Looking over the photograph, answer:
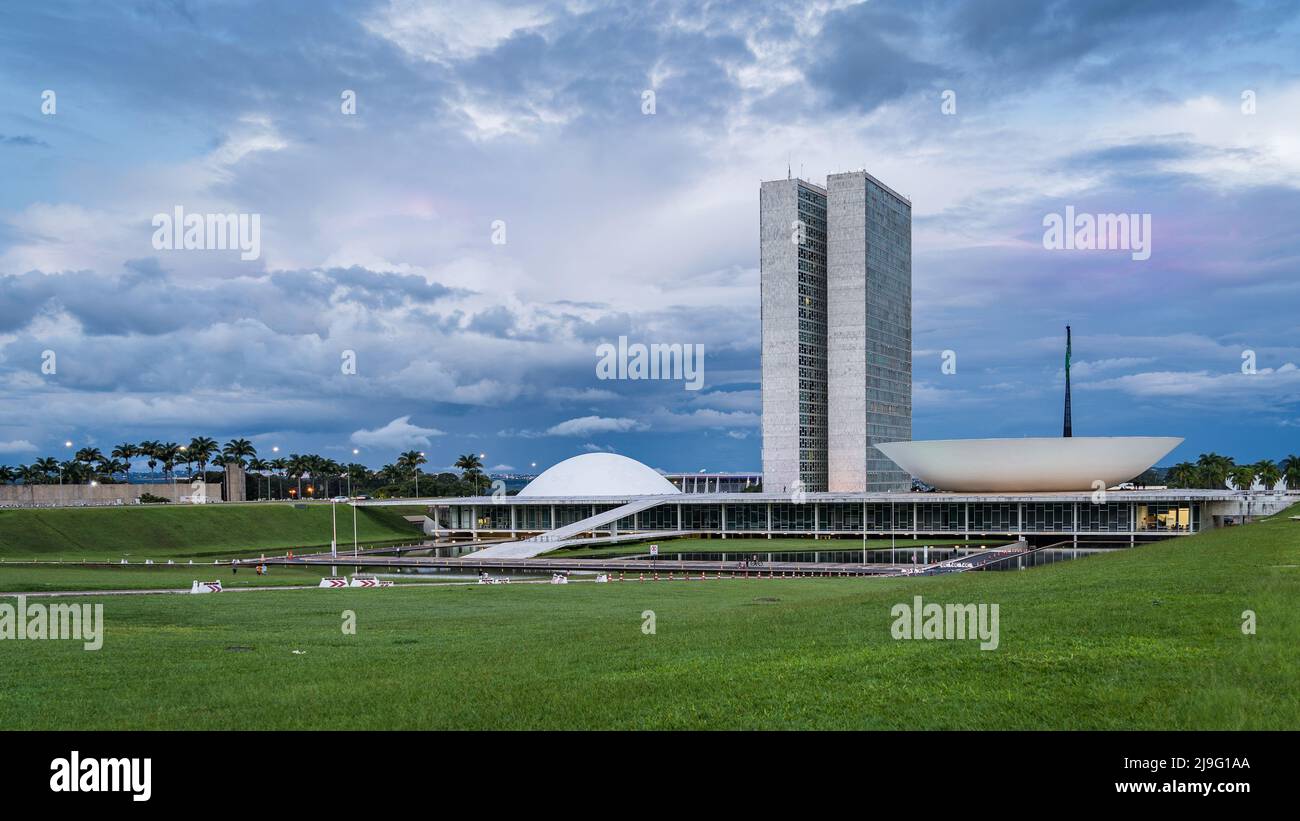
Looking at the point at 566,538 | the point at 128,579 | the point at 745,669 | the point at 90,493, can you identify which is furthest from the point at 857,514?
the point at 90,493

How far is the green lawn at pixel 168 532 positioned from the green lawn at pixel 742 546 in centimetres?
2899

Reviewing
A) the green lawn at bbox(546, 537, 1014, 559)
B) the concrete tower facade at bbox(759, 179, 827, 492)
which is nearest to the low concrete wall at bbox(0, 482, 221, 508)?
the green lawn at bbox(546, 537, 1014, 559)

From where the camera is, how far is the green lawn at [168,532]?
256 feet

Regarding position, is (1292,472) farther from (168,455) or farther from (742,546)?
(168,455)

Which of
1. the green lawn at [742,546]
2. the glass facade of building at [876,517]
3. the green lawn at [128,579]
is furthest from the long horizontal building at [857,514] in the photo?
the green lawn at [128,579]

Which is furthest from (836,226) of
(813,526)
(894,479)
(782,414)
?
(813,526)

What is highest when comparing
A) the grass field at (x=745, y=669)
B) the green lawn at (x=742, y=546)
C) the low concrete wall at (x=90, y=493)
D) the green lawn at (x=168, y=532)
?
the grass field at (x=745, y=669)

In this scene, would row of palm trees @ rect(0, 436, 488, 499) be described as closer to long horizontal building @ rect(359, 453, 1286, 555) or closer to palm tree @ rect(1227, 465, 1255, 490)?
long horizontal building @ rect(359, 453, 1286, 555)

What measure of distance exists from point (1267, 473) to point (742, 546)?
118806 millimetres

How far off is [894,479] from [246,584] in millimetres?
108671

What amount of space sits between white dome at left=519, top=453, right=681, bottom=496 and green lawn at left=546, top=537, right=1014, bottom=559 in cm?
2480

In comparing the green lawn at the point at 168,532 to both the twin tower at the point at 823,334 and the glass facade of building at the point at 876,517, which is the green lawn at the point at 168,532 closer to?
the glass facade of building at the point at 876,517

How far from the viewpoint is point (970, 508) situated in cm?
9838

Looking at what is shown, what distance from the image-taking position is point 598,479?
12238cm
